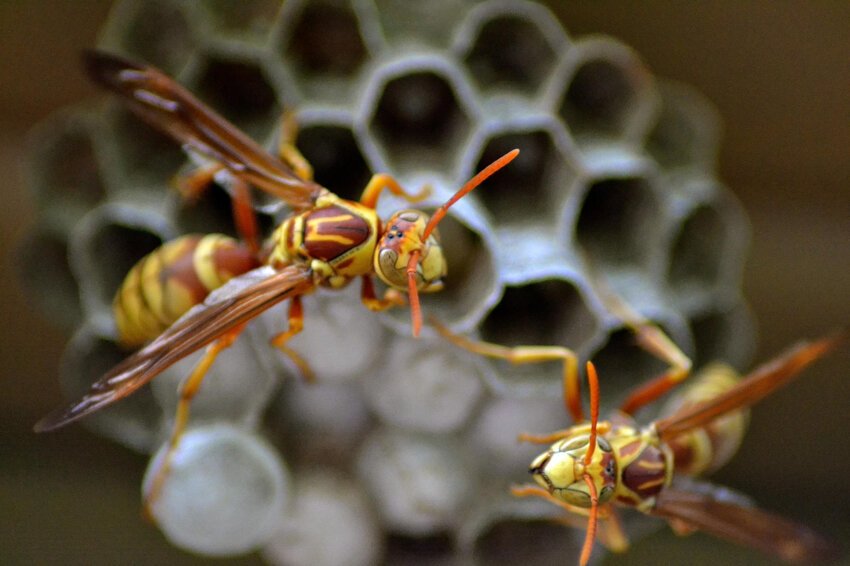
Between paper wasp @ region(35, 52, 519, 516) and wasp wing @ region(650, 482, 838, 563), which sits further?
wasp wing @ region(650, 482, 838, 563)

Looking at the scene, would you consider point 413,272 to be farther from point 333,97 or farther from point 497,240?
point 333,97

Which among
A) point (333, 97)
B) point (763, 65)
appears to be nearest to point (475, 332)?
point (333, 97)

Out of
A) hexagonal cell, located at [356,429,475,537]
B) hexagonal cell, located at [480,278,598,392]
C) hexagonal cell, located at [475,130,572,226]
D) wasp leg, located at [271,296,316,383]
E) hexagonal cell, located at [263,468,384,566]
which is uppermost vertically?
hexagonal cell, located at [475,130,572,226]

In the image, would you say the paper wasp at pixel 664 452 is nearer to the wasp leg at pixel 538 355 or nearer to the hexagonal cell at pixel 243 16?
the wasp leg at pixel 538 355

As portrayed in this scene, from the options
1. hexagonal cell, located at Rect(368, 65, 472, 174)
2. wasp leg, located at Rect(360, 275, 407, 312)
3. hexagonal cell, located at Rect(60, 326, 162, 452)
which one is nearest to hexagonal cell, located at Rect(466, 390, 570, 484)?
wasp leg, located at Rect(360, 275, 407, 312)

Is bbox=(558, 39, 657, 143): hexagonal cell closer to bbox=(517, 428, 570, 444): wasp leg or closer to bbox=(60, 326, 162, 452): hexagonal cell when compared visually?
bbox=(517, 428, 570, 444): wasp leg

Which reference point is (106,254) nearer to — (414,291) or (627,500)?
(414,291)
